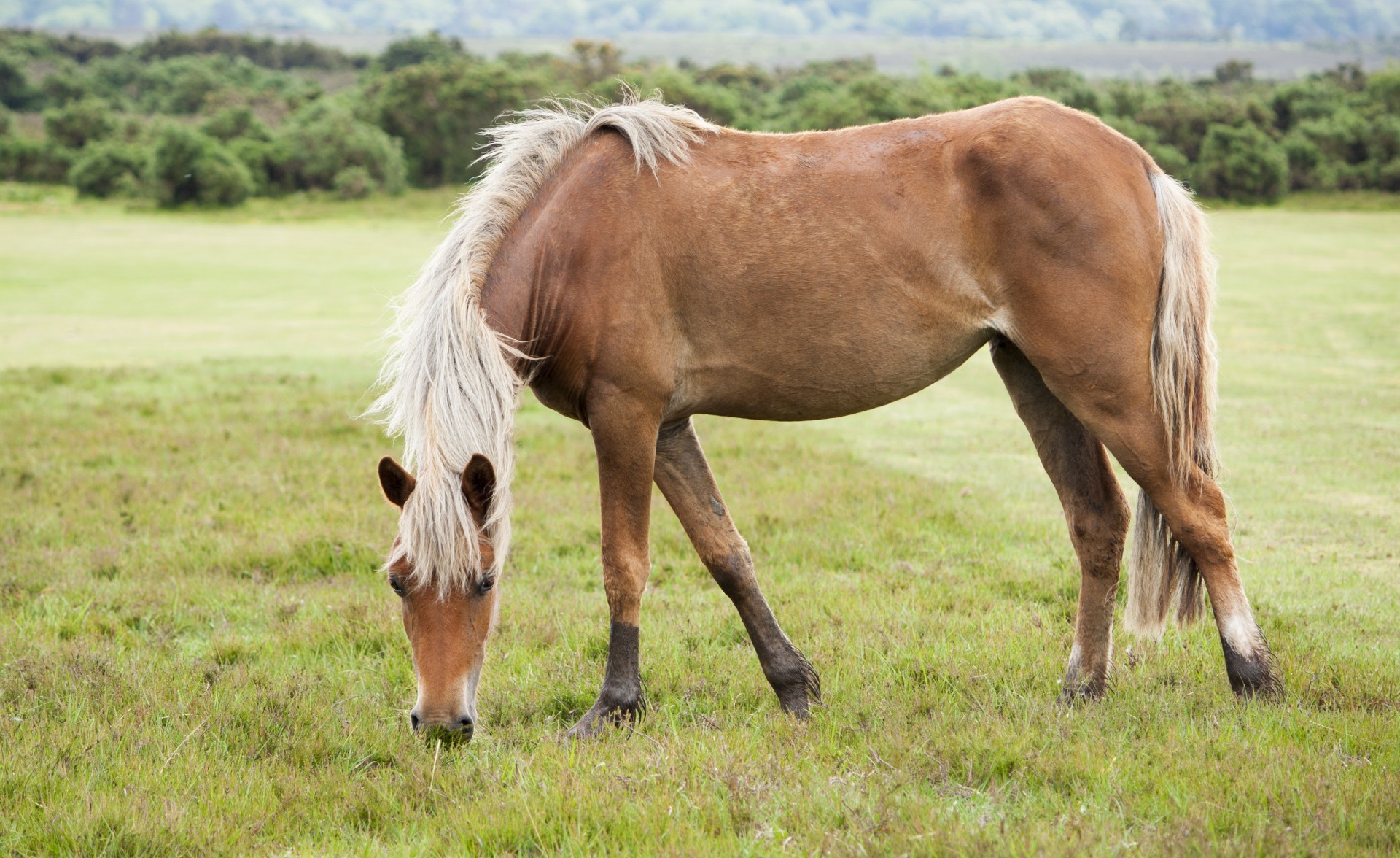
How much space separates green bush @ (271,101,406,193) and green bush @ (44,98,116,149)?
9.07 meters

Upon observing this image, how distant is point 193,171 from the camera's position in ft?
140

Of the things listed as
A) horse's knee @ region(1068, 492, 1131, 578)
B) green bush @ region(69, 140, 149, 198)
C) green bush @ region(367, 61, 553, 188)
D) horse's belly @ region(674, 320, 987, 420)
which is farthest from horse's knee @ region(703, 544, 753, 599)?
green bush @ region(367, 61, 553, 188)

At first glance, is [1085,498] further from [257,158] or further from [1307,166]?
[257,158]

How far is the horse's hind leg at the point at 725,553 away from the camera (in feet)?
14.3

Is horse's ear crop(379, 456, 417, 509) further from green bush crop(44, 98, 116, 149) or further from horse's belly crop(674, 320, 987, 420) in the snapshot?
green bush crop(44, 98, 116, 149)

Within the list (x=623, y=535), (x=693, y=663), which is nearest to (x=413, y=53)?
(x=693, y=663)

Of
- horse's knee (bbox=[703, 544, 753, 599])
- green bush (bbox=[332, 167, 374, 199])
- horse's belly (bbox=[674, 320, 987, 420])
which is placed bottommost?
green bush (bbox=[332, 167, 374, 199])

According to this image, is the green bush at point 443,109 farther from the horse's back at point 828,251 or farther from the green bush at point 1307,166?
the horse's back at point 828,251

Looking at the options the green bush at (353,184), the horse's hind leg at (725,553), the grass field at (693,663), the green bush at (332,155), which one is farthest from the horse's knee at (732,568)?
the green bush at (332,155)

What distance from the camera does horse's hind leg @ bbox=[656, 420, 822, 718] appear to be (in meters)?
4.35

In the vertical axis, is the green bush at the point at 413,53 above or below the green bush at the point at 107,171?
above

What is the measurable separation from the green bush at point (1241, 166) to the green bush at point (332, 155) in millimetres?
31776

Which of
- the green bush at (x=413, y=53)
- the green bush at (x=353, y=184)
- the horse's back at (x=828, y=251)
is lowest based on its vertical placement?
the green bush at (x=353, y=184)

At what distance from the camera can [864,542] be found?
6.95 metres
